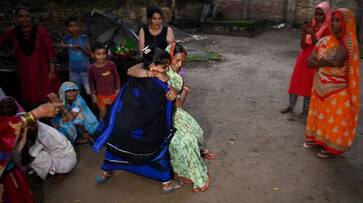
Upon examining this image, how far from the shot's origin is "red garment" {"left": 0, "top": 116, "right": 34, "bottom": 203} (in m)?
2.32

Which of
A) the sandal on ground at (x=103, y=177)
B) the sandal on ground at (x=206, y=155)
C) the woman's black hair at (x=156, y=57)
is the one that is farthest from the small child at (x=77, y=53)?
the woman's black hair at (x=156, y=57)

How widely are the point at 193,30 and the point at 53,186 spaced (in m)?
9.92

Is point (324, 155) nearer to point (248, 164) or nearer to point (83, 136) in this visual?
point (248, 164)

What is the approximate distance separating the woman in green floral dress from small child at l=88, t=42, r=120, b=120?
1.32 m

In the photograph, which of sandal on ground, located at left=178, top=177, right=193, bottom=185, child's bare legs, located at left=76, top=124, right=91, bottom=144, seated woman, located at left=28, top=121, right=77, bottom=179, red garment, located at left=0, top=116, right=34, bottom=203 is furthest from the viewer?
child's bare legs, located at left=76, top=124, right=91, bottom=144

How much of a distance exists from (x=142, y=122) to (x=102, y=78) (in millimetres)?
1626

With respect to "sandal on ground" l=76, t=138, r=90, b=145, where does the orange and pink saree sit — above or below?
above

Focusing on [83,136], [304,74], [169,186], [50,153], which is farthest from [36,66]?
[304,74]

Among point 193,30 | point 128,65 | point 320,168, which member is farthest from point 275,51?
point 320,168

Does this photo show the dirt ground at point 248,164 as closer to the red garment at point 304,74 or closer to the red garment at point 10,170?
the red garment at point 304,74

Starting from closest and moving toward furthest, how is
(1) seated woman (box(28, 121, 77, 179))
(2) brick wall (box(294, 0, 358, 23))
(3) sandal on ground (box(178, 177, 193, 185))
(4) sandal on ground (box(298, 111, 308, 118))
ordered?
(1) seated woman (box(28, 121, 77, 179)) < (3) sandal on ground (box(178, 177, 193, 185)) < (4) sandal on ground (box(298, 111, 308, 118)) < (2) brick wall (box(294, 0, 358, 23))

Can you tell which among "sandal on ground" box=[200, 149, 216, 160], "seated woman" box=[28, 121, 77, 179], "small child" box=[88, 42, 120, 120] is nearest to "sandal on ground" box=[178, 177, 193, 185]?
"sandal on ground" box=[200, 149, 216, 160]

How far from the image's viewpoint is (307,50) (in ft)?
16.4

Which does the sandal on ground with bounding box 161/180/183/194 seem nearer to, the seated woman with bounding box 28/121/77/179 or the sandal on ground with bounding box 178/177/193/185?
the sandal on ground with bounding box 178/177/193/185
